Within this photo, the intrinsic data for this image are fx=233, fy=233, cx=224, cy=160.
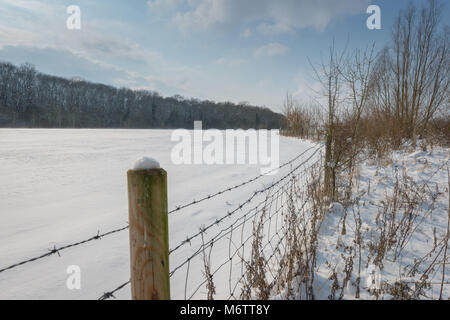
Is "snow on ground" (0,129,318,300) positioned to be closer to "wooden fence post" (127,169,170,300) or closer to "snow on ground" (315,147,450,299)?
"snow on ground" (315,147,450,299)

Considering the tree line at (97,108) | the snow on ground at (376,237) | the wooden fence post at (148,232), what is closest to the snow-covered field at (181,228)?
the snow on ground at (376,237)

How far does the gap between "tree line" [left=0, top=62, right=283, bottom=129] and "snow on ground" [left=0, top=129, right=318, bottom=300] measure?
5303cm

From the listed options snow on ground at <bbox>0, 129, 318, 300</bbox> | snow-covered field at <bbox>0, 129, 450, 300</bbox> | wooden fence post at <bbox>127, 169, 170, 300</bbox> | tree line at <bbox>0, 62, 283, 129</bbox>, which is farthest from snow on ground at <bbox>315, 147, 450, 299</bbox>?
tree line at <bbox>0, 62, 283, 129</bbox>

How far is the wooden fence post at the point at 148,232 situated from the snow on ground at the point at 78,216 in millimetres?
1416

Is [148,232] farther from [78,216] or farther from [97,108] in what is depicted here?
[97,108]

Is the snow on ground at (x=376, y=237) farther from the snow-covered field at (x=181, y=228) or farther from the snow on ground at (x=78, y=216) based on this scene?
the snow on ground at (x=78, y=216)

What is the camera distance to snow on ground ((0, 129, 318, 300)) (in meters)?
2.52

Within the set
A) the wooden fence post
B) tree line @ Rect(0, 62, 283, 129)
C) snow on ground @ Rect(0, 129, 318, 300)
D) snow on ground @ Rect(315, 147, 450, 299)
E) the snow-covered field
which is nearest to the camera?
the wooden fence post

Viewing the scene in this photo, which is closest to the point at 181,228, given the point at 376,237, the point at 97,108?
the point at 376,237

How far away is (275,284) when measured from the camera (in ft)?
6.86

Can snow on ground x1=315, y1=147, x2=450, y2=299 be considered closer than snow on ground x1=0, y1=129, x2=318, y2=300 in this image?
Yes

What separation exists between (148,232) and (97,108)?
250 feet

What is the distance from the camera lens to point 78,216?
425cm
